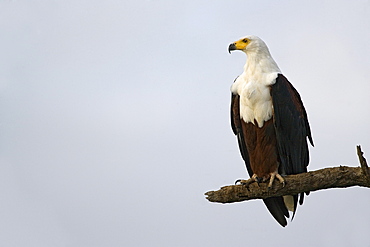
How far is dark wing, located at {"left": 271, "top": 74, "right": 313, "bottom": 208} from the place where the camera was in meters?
8.80

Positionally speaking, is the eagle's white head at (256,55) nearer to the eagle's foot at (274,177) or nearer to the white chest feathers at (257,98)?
the white chest feathers at (257,98)

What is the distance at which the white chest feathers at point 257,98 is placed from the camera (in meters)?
8.80

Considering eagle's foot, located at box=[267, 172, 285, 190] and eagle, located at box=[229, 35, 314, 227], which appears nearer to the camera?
eagle's foot, located at box=[267, 172, 285, 190]

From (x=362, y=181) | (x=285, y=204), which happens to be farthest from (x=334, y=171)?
(x=285, y=204)

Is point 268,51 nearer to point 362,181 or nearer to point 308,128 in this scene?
point 308,128

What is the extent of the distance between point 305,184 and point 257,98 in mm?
1460

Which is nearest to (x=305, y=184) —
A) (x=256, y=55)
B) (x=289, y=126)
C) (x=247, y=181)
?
(x=247, y=181)

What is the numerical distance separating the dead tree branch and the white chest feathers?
92 cm

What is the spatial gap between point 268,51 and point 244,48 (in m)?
0.36

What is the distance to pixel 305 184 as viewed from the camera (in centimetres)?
793

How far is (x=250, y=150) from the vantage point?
912 centimetres

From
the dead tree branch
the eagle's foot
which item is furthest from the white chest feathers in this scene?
the dead tree branch

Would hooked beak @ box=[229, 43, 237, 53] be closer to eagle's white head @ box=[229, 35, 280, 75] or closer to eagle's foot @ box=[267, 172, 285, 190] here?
eagle's white head @ box=[229, 35, 280, 75]

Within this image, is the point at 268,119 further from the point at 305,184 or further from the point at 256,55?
the point at 305,184
